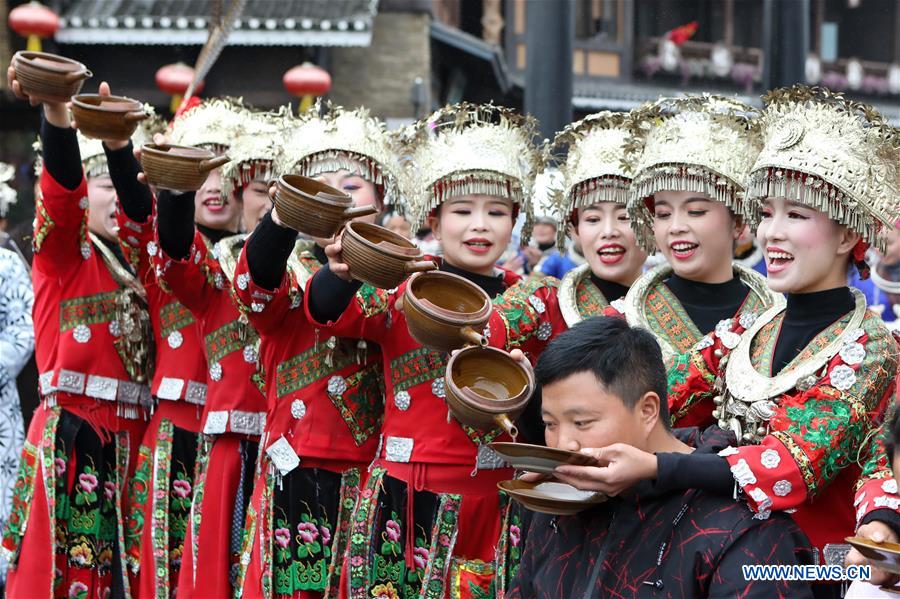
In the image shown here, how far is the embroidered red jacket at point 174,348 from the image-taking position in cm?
502

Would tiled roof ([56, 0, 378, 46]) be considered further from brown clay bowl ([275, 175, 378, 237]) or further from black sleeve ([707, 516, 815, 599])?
black sleeve ([707, 516, 815, 599])

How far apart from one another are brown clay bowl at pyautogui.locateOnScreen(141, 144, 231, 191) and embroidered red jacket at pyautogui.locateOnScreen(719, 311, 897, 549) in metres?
1.90

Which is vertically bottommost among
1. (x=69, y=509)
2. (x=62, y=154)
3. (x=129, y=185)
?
(x=69, y=509)

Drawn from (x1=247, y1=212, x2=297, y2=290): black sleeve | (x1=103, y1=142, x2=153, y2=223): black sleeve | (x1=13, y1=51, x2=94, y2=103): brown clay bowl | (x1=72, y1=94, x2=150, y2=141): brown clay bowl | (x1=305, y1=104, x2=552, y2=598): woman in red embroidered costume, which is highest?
(x1=13, y1=51, x2=94, y2=103): brown clay bowl

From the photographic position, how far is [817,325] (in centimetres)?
338

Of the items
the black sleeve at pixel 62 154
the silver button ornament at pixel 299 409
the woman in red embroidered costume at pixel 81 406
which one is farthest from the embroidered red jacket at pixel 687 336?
the woman in red embroidered costume at pixel 81 406

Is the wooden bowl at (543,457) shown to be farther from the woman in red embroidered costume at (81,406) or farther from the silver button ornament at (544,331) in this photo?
the woman in red embroidered costume at (81,406)

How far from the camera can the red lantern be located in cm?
1097

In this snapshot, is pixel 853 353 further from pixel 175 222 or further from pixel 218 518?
pixel 218 518

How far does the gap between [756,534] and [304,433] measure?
1944 millimetres

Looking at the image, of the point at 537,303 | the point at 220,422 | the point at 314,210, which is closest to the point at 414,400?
the point at 537,303

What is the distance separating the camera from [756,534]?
2.80m

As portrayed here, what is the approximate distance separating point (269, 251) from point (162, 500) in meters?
1.50

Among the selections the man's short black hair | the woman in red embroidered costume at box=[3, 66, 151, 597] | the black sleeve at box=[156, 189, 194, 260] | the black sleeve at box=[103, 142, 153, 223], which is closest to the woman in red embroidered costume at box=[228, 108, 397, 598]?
the black sleeve at box=[156, 189, 194, 260]
